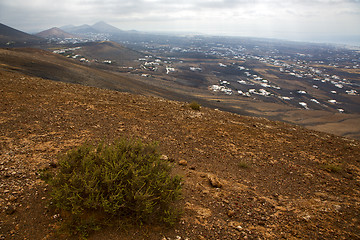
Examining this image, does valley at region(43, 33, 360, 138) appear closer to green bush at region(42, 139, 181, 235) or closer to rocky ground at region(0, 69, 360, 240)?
rocky ground at region(0, 69, 360, 240)

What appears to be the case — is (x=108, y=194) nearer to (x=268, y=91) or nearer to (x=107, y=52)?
(x=268, y=91)

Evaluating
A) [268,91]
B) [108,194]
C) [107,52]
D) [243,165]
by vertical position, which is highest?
[107,52]

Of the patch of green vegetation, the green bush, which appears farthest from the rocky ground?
the green bush

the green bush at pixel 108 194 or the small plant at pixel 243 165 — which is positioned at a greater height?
the green bush at pixel 108 194

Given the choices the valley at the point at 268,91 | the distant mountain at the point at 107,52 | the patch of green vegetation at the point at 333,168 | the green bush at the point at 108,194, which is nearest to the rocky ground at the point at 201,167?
the patch of green vegetation at the point at 333,168

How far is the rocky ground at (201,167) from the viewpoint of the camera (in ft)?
10.2

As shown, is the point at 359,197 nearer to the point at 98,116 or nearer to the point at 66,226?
the point at 66,226

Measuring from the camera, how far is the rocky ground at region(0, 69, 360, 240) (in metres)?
3.11

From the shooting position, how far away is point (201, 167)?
210 inches

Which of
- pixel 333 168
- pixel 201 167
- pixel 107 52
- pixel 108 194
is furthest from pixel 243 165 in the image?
pixel 107 52

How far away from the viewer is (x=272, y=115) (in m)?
35.5

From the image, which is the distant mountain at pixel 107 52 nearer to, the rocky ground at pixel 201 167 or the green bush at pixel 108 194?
the rocky ground at pixel 201 167

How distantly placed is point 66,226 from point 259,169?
197 inches

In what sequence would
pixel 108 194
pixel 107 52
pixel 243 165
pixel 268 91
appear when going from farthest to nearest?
pixel 107 52
pixel 268 91
pixel 243 165
pixel 108 194
